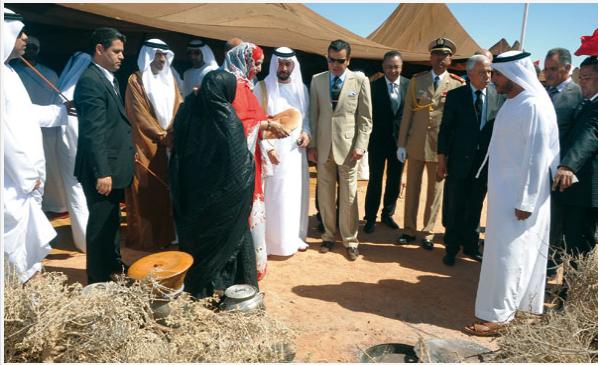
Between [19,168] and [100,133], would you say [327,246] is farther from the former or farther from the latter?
[19,168]

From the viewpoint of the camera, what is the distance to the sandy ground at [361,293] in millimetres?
3133

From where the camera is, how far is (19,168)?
2859 millimetres

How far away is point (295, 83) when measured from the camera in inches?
174

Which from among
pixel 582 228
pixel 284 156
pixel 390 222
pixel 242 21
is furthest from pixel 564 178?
pixel 242 21

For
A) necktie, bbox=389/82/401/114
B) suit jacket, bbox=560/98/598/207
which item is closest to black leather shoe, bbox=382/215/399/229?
necktie, bbox=389/82/401/114

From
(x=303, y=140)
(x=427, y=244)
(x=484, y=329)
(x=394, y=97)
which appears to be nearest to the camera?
(x=484, y=329)

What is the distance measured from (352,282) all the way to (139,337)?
2.13m

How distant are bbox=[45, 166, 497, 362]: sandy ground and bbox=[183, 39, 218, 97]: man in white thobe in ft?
6.67

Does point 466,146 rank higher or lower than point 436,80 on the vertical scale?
lower

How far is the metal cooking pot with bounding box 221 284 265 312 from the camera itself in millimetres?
2812

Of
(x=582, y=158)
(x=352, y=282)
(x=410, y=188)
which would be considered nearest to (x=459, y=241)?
(x=410, y=188)

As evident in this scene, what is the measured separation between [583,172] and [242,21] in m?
6.49

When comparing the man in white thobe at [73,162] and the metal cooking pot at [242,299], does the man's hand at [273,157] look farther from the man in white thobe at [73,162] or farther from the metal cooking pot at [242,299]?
the man in white thobe at [73,162]

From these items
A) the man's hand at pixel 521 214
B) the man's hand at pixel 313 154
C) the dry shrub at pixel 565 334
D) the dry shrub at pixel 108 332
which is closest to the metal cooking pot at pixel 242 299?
the dry shrub at pixel 108 332
